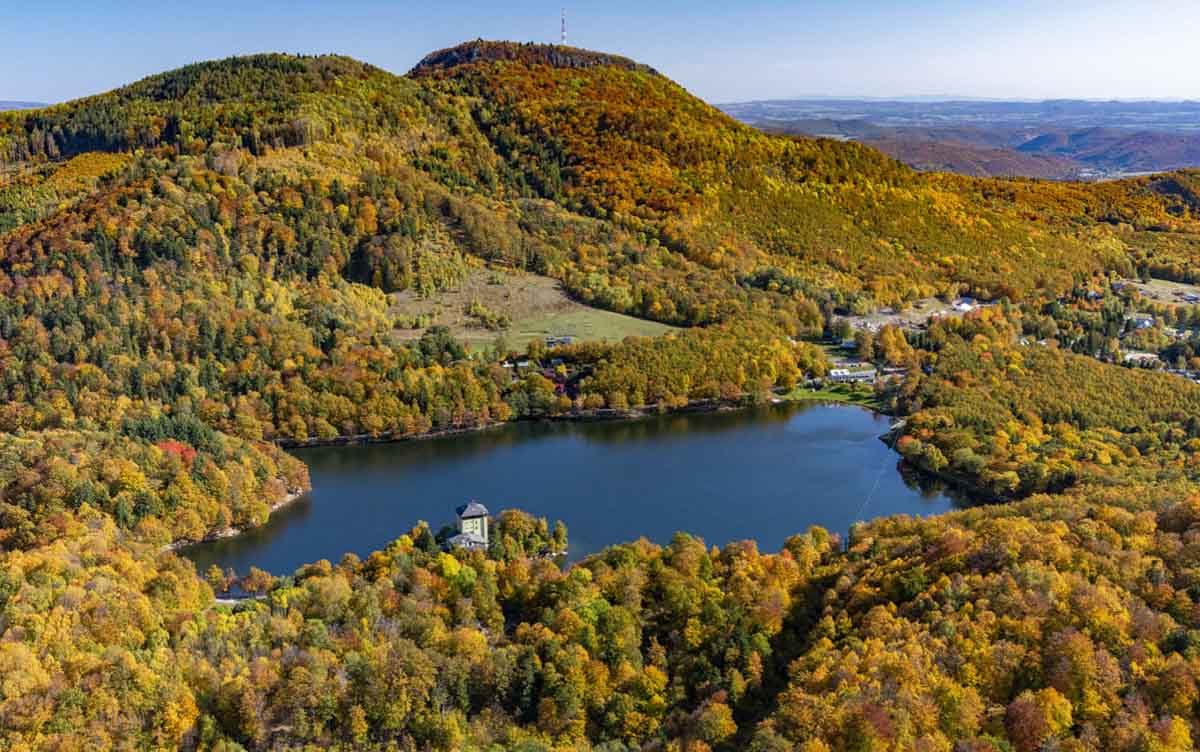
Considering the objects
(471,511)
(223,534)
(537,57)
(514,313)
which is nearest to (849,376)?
(514,313)

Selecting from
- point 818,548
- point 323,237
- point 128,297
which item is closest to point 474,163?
point 323,237

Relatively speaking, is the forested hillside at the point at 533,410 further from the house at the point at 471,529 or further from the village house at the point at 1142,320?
the village house at the point at 1142,320

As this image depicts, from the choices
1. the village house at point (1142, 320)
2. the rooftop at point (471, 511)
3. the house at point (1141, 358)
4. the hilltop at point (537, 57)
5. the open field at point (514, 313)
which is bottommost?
the house at point (1141, 358)

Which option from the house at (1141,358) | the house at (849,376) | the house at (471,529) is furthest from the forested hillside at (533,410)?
the house at (1141,358)

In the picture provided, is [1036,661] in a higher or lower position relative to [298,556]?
higher

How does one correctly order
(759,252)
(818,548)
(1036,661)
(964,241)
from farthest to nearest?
(964,241), (759,252), (818,548), (1036,661)

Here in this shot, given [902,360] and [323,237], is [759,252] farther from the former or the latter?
[323,237]

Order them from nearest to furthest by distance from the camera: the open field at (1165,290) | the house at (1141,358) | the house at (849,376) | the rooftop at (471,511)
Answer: the rooftop at (471,511)
the house at (1141,358)
the house at (849,376)
the open field at (1165,290)
